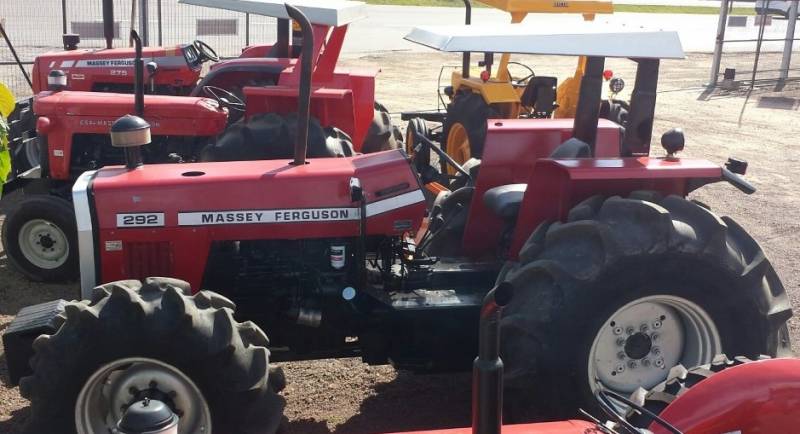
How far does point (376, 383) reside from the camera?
4543 mm

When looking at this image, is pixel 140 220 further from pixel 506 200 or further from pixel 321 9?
pixel 321 9

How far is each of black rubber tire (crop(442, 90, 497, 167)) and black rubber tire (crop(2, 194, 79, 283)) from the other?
→ 12.7ft

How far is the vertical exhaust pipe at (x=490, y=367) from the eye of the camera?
Result: 5.68 feet

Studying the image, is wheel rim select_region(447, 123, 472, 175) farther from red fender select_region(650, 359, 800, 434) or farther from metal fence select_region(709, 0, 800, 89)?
metal fence select_region(709, 0, 800, 89)

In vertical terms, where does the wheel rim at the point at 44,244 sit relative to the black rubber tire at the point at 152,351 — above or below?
below

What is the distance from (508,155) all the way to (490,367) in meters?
2.79

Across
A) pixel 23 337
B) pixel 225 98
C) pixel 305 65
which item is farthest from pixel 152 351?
pixel 225 98

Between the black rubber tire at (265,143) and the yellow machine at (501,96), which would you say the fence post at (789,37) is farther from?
the black rubber tire at (265,143)

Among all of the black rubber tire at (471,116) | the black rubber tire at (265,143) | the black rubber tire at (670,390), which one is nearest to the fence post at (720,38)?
the black rubber tire at (471,116)

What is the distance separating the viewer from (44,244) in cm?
616

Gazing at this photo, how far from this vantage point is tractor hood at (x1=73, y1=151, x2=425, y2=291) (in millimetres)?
3844

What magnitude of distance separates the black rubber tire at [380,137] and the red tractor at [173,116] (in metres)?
0.01

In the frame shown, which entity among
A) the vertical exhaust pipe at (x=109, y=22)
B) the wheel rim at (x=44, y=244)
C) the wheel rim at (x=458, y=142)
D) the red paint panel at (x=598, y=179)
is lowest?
the wheel rim at (x=44, y=244)

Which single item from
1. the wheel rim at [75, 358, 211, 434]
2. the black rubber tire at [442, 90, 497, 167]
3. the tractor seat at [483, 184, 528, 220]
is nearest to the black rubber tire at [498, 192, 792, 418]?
the tractor seat at [483, 184, 528, 220]
